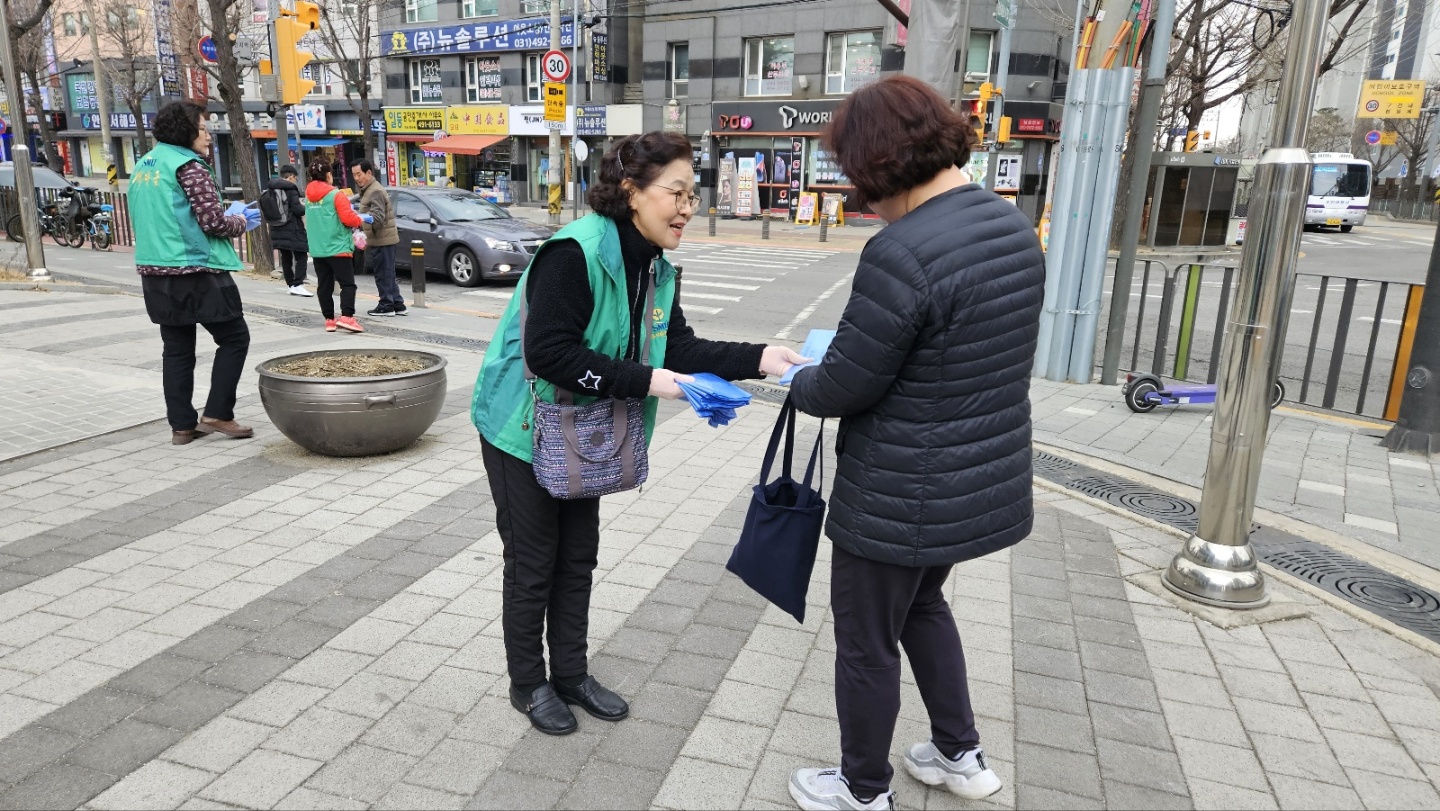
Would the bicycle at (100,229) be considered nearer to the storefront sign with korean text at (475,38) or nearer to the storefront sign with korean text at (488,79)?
the storefront sign with korean text at (475,38)

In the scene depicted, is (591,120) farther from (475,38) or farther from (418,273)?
(418,273)

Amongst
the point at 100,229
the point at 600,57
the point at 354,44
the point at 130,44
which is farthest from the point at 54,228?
the point at 354,44

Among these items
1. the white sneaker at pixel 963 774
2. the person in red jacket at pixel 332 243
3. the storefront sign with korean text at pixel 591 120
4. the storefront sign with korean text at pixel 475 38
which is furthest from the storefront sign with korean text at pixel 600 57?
the white sneaker at pixel 963 774

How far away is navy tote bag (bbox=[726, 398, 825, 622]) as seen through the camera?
2.51m

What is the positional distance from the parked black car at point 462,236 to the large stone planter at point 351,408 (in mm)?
8537

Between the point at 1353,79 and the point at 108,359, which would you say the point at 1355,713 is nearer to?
the point at 108,359

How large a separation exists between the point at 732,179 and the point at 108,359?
2648cm

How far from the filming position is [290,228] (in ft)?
40.2

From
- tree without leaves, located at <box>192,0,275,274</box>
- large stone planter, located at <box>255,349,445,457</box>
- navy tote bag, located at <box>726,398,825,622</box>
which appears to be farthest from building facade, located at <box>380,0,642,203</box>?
navy tote bag, located at <box>726,398,825,622</box>

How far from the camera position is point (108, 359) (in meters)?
7.91

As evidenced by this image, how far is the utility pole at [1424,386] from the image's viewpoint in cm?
600

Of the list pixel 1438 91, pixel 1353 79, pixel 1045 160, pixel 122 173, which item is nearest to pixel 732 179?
pixel 1045 160

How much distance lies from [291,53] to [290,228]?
2.18 meters

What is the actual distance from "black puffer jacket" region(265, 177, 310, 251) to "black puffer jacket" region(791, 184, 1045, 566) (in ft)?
38.1
